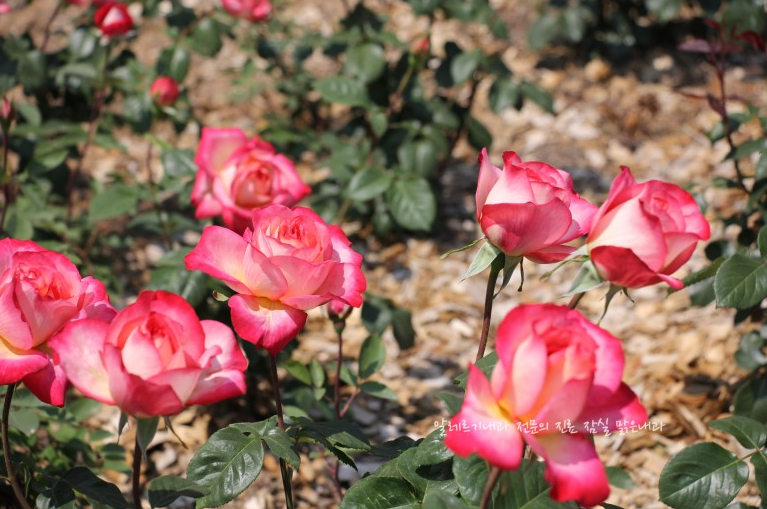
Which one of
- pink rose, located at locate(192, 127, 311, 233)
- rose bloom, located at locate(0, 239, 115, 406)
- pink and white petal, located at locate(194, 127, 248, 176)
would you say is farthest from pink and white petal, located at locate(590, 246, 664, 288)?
pink and white petal, located at locate(194, 127, 248, 176)

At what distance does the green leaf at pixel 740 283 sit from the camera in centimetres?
129

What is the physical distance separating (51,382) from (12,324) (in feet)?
0.30

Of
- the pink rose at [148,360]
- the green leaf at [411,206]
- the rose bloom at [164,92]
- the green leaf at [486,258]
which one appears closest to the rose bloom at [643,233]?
the green leaf at [486,258]

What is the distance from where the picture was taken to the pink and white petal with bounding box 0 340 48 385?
966 mm

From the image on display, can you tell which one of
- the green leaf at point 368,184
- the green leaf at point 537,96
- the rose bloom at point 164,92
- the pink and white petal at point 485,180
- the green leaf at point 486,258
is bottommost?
the green leaf at point 368,184

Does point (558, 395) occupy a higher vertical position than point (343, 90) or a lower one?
higher

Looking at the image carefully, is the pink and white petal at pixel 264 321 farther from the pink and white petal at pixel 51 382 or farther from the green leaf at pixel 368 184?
the green leaf at pixel 368 184

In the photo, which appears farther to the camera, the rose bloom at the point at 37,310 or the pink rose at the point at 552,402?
the rose bloom at the point at 37,310

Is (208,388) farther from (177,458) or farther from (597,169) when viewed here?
(597,169)

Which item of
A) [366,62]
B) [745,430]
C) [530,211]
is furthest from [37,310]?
[366,62]

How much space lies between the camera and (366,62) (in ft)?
8.23

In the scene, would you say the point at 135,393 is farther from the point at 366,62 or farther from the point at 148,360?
the point at 366,62

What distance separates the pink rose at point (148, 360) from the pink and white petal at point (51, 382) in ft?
0.41

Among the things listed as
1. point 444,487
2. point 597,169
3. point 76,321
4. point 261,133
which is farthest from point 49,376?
point 597,169
